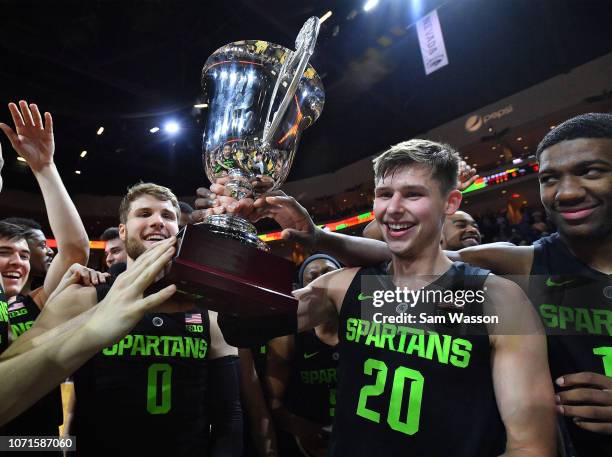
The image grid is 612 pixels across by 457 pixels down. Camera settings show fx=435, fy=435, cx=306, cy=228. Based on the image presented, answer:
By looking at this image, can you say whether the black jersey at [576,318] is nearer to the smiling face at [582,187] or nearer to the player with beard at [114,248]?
the smiling face at [582,187]

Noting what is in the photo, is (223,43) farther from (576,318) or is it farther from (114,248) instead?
(576,318)

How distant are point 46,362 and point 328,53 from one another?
951 centimetres

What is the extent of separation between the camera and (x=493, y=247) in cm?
163

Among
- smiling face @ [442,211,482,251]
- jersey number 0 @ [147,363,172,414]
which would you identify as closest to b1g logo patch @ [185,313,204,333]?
jersey number 0 @ [147,363,172,414]

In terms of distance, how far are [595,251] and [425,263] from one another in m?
0.55

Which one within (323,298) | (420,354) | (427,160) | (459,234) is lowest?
(420,354)

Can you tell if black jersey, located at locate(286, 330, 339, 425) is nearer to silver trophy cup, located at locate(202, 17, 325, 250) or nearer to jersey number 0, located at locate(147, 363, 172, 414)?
jersey number 0, located at locate(147, 363, 172, 414)

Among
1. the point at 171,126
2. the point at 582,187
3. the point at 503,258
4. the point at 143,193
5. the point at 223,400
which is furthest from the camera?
the point at 171,126

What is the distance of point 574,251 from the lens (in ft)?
4.79

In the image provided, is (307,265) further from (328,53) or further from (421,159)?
(328,53)

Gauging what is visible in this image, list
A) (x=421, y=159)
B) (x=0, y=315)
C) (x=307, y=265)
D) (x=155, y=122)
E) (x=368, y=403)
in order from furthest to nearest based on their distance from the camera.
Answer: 1. (x=155, y=122)
2. (x=307, y=265)
3. (x=0, y=315)
4. (x=421, y=159)
5. (x=368, y=403)

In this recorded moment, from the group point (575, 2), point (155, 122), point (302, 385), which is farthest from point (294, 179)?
point (302, 385)

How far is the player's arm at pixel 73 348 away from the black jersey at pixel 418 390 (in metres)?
0.73

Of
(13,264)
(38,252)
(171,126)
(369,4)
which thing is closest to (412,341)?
(13,264)
